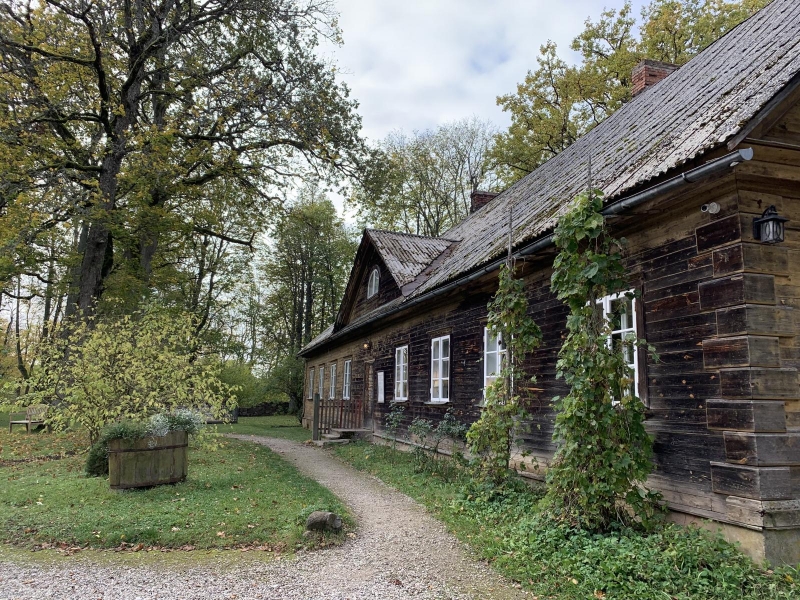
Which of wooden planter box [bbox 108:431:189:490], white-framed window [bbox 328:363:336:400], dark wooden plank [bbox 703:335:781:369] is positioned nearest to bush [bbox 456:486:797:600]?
dark wooden plank [bbox 703:335:781:369]

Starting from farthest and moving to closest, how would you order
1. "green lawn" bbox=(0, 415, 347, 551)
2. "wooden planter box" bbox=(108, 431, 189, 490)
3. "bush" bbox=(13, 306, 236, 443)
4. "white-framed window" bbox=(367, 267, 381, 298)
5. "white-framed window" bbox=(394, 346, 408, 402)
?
"white-framed window" bbox=(367, 267, 381, 298)
"white-framed window" bbox=(394, 346, 408, 402)
"bush" bbox=(13, 306, 236, 443)
"wooden planter box" bbox=(108, 431, 189, 490)
"green lawn" bbox=(0, 415, 347, 551)

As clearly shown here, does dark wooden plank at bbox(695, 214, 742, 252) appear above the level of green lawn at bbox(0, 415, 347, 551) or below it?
above

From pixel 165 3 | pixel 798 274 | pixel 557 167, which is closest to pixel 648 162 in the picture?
pixel 798 274

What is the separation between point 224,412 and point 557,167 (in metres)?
8.88

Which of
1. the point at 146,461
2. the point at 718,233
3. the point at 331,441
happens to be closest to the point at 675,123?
the point at 718,233

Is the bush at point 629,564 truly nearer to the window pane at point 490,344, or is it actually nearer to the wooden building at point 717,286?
the wooden building at point 717,286

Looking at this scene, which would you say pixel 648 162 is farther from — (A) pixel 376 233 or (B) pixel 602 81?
(B) pixel 602 81

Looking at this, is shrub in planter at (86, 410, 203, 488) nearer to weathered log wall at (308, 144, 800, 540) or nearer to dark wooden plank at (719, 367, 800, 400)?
weathered log wall at (308, 144, 800, 540)

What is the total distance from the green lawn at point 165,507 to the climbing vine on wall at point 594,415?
2894 millimetres

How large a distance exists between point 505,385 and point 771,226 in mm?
3749

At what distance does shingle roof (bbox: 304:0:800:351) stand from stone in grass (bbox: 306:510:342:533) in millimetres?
4427

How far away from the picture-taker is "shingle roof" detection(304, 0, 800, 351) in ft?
17.5

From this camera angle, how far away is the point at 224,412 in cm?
941

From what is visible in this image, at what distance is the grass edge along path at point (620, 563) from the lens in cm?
423
